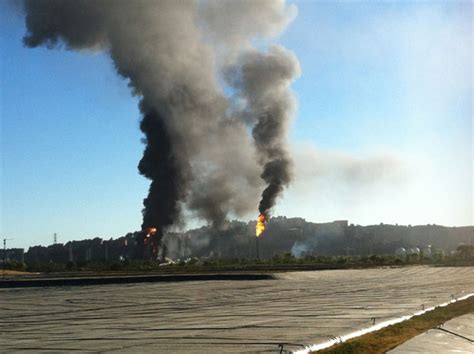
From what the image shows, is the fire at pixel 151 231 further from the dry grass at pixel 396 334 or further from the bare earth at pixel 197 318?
the dry grass at pixel 396 334

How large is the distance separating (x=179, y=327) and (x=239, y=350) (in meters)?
4.52

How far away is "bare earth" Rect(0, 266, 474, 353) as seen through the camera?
1374cm

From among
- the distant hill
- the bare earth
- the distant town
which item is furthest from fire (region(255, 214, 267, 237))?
the bare earth

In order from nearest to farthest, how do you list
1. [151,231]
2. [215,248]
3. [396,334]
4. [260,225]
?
1. [396,334]
2. [260,225]
3. [151,231]
4. [215,248]

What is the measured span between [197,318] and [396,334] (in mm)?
6293

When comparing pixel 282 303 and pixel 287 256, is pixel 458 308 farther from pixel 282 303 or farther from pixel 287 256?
pixel 287 256

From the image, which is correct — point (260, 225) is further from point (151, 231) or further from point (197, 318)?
point (197, 318)

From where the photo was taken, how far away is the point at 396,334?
14812 mm

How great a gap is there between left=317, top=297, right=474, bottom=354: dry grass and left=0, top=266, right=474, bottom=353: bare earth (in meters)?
0.63

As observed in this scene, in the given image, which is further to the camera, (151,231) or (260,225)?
(151,231)

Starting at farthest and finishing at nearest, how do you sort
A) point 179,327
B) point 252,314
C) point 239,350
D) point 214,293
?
point 214,293
point 252,314
point 179,327
point 239,350

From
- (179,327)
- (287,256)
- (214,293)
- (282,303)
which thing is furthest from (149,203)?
(179,327)

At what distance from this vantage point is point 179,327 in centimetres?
1667

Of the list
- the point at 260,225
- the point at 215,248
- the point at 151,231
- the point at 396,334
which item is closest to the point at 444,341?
the point at 396,334
